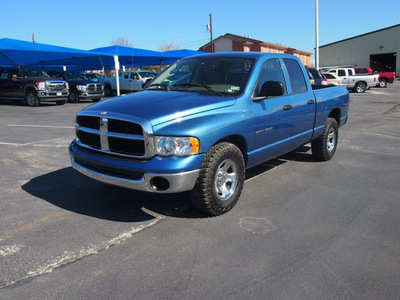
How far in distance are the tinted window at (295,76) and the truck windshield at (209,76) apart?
3.19 feet

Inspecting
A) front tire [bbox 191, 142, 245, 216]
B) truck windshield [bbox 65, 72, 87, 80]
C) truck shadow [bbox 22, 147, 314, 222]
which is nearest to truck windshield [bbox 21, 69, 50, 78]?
truck windshield [bbox 65, 72, 87, 80]

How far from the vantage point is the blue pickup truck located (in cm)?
338

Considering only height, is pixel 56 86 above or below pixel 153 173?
above

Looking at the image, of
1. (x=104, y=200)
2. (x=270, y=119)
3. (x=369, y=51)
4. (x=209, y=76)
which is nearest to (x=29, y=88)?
(x=104, y=200)

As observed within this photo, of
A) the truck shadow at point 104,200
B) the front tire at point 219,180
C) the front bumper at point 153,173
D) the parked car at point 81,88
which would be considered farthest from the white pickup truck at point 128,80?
the front bumper at point 153,173

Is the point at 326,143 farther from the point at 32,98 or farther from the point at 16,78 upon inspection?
the point at 16,78

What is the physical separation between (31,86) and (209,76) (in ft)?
52.7

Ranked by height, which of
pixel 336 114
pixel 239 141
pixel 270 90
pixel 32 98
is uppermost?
pixel 32 98

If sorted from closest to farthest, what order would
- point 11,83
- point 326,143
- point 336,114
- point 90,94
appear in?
point 326,143 < point 336,114 < point 11,83 < point 90,94

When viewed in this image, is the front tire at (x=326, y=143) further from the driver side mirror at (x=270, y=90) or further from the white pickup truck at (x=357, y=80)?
the white pickup truck at (x=357, y=80)

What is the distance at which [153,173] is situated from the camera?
3328 mm

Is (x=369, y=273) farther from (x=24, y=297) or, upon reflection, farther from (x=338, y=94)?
(x=338, y=94)

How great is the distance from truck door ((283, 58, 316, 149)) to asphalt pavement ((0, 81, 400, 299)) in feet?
2.23

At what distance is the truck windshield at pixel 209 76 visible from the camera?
434 cm
